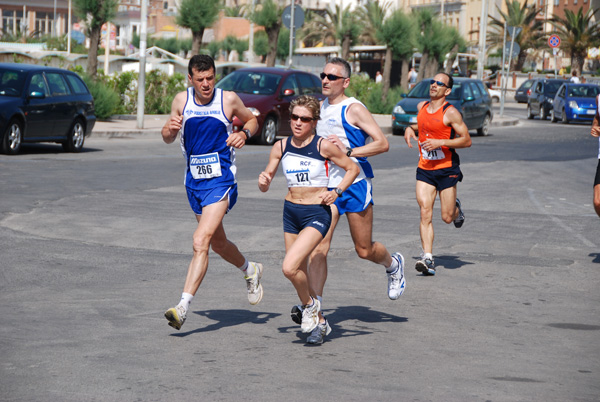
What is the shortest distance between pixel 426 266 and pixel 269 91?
16.8 metres

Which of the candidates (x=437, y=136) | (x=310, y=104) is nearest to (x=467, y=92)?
(x=437, y=136)

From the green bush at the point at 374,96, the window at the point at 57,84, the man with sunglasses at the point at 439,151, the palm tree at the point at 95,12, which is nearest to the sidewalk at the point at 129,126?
the palm tree at the point at 95,12

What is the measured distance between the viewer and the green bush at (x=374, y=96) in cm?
3875

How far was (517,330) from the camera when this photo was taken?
A: 7.02 metres

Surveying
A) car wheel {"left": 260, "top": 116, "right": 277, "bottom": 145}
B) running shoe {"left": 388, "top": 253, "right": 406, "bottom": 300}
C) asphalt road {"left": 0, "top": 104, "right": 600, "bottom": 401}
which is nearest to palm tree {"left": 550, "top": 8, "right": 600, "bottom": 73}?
car wheel {"left": 260, "top": 116, "right": 277, "bottom": 145}

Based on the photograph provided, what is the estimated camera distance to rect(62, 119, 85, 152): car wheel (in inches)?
797

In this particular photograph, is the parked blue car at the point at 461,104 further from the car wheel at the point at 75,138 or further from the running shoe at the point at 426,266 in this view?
the running shoe at the point at 426,266

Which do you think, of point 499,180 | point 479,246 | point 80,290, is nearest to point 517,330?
point 80,290

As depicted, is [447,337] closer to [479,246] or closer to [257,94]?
[479,246]

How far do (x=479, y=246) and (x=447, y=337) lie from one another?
4355 millimetres

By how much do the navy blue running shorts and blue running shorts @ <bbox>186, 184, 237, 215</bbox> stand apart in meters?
3.02

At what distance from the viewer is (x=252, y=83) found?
25.9 metres

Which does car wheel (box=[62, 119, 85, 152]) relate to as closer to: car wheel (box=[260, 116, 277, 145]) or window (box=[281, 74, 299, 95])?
car wheel (box=[260, 116, 277, 145])

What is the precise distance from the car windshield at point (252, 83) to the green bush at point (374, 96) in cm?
1238
